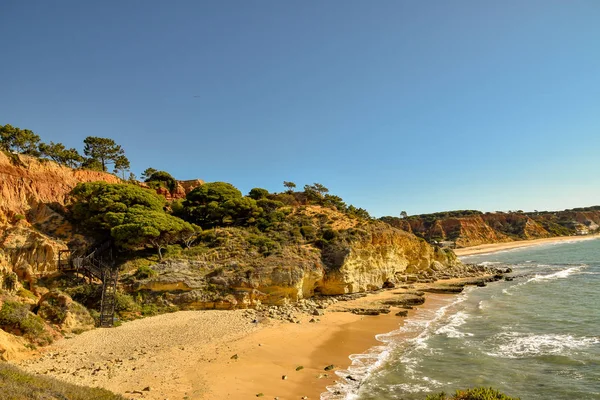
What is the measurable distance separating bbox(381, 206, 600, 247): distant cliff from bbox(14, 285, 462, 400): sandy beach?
9665 cm

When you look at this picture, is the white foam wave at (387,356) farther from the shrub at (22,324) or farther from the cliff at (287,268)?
the shrub at (22,324)

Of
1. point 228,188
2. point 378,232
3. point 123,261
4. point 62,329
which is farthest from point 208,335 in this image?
point 228,188

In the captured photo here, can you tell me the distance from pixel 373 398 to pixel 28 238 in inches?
1106

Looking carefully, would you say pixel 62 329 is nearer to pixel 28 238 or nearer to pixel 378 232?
pixel 28 238

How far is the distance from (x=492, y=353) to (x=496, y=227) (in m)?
125

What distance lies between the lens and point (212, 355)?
55.4 ft

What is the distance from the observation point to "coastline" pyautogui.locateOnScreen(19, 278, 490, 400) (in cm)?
1329

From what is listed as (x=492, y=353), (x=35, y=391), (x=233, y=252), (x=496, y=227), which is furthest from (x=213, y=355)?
(x=496, y=227)

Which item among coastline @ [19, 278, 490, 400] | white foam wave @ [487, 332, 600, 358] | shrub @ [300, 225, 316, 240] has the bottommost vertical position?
white foam wave @ [487, 332, 600, 358]

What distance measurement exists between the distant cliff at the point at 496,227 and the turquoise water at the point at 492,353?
281ft

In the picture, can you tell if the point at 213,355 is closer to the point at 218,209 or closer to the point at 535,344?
the point at 535,344

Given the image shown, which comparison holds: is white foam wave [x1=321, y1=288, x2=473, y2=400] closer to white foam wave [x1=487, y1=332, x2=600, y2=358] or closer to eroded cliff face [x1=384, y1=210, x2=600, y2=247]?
white foam wave [x1=487, y1=332, x2=600, y2=358]

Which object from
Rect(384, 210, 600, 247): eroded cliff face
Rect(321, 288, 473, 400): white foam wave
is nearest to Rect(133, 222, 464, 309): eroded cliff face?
Rect(321, 288, 473, 400): white foam wave

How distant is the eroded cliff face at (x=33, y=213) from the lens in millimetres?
24938
